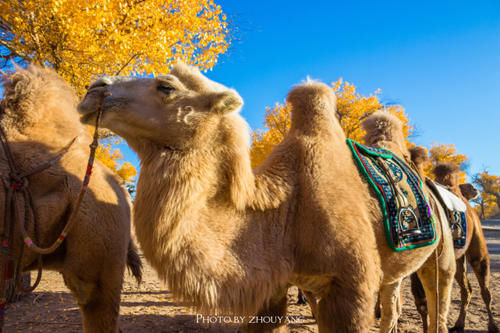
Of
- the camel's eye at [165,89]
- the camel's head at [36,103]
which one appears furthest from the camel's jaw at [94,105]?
the camel's head at [36,103]

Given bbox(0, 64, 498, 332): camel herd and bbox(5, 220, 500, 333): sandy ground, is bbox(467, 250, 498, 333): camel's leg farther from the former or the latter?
bbox(0, 64, 498, 332): camel herd

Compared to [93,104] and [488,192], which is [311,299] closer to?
[93,104]

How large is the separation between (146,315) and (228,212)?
468 cm

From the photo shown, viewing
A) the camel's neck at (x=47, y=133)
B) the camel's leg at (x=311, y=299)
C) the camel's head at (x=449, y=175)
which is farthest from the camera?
the camel's head at (x=449, y=175)

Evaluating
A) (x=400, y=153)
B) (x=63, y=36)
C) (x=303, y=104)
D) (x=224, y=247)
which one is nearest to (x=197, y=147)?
(x=224, y=247)

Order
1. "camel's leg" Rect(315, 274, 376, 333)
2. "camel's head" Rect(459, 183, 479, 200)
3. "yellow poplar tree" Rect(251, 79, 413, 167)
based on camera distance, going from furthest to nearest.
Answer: "yellow poplar tree" Rect(251, 79, 413, 167)
"camel's head" Rect(459, 183, 479, 200)
"camel's leg" Rect(315, 274, 376, 333)

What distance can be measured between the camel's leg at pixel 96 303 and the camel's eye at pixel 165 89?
1.86 meters

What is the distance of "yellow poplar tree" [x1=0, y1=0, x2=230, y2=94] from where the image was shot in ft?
20.0

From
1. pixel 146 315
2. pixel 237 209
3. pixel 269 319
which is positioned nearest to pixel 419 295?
pixel 269 319

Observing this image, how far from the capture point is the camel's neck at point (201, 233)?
1.74 metres

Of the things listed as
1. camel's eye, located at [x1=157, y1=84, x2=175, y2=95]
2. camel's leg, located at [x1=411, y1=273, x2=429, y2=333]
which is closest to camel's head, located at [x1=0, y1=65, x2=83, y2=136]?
camel's eye, located at [x1=157, y1=84, x2=175, y2=95]

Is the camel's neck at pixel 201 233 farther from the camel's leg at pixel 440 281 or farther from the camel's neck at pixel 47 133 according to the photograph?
the camel's leg at pixel 440 281

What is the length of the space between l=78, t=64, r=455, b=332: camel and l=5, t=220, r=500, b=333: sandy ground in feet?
8.70

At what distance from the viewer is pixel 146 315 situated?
5617 mm
